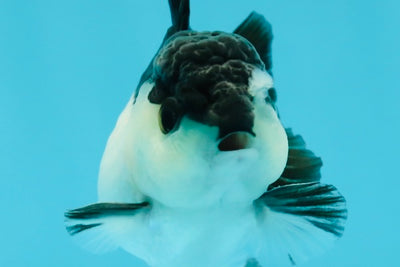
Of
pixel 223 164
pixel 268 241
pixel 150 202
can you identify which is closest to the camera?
pixel 223 164

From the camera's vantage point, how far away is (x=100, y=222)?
101cm

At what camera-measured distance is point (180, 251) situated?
1057 millimetres

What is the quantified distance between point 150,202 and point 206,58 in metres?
0.28

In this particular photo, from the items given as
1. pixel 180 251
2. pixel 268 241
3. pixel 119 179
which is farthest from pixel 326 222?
pixel 119 179

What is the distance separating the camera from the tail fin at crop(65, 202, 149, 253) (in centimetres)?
97

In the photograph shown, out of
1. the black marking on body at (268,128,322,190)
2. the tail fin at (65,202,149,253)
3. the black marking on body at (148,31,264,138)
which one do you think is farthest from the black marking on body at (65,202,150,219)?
the black marking on body at (268,128,322,190)

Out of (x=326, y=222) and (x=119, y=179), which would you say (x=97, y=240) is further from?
(x=326, y=222)

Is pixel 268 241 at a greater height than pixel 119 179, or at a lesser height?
lesser

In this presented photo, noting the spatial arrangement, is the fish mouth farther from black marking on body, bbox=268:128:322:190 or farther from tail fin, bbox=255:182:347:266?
black marking on body, bbox=268:128:322:190

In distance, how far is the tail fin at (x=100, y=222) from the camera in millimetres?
971

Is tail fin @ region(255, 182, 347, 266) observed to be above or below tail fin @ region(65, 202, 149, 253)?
below

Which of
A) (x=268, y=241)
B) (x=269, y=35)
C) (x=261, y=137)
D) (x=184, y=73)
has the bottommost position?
(x=268, y=241)

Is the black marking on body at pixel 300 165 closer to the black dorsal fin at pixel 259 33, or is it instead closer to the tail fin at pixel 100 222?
the black dorsal fin at pixel 259 33

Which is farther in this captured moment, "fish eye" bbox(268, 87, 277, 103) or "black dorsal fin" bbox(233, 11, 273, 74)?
"black dorsal fin" bbox(233, 11, 273, 74)
